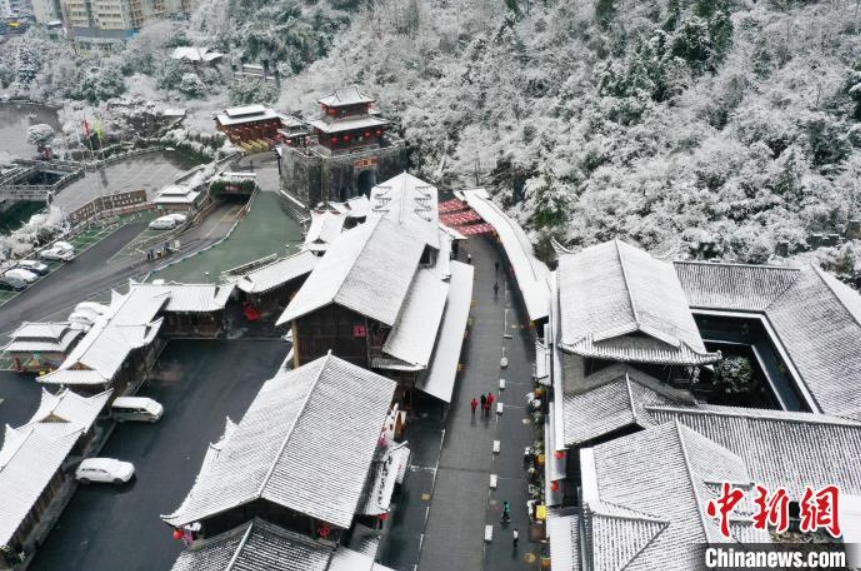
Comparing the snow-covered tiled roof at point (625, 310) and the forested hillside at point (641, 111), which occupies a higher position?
the forested hillside at point (641, 111)

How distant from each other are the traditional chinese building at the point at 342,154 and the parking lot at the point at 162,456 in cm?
2853

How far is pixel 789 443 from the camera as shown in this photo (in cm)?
2352

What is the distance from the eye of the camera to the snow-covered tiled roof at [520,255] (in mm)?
40844

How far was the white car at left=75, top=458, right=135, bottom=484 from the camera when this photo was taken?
3066cm

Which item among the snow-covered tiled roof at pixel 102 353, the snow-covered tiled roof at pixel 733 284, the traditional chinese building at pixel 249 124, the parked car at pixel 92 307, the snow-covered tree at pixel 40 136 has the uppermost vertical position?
the snow-covered tree at pixel 40 136

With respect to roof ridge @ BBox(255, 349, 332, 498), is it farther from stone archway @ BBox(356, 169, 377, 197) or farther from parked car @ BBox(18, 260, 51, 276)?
stone archway @ BBox(356, 169, 377, 197)

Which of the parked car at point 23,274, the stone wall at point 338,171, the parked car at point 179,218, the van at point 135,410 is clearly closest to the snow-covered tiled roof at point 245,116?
the stone wall at point 338,171

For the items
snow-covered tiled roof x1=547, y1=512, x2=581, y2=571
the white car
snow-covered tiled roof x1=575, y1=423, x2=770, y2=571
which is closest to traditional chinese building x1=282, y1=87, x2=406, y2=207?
the white car

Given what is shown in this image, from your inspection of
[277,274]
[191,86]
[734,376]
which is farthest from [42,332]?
[191,86]

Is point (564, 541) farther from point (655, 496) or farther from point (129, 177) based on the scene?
point (129, 177)

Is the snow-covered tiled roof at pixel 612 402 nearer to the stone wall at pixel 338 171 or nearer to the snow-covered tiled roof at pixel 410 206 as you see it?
the snow-covered tiled roof at pixel 410 206

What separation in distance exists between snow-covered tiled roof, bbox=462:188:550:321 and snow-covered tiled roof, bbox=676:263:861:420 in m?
9.06

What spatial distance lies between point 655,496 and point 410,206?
1235 inches

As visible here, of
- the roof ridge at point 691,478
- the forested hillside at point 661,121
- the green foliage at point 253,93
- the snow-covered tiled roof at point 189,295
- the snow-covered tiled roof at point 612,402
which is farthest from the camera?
the green foliage at point 253,93
